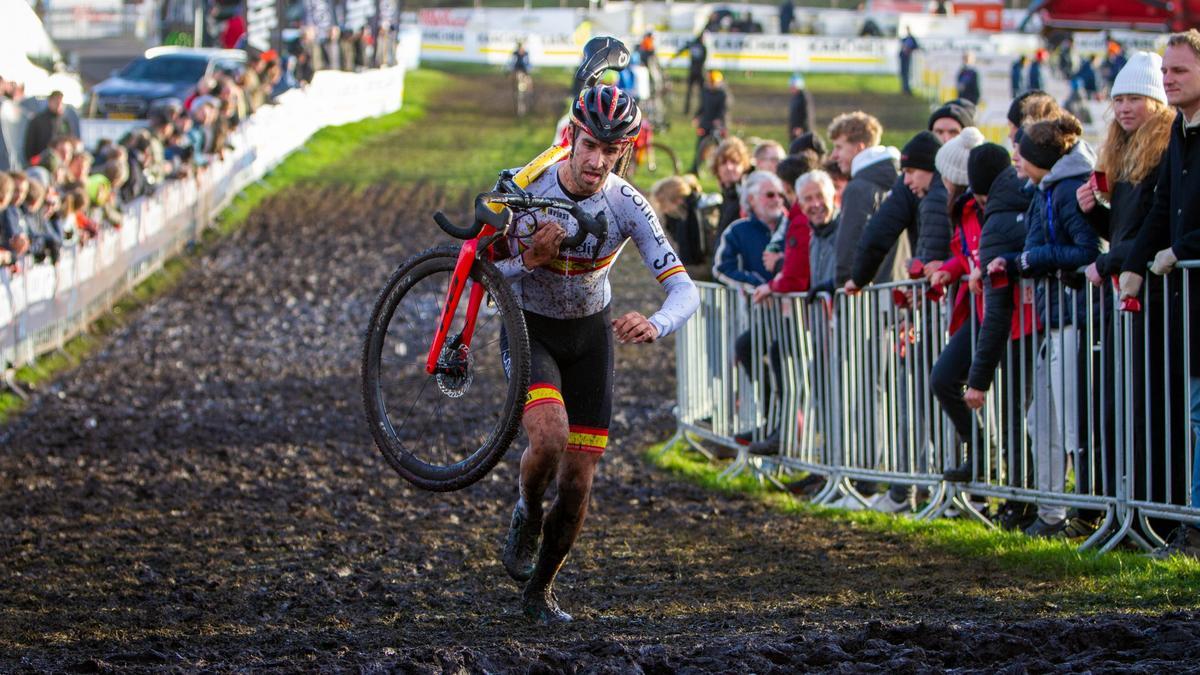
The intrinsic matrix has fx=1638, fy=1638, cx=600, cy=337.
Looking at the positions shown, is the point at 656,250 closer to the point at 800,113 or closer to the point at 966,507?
the point at 966,507

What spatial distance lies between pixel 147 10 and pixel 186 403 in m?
40.9

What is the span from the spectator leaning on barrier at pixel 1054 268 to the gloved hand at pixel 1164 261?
601 millimetres

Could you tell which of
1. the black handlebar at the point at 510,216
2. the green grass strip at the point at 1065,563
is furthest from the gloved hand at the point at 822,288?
the black handlebar at the point at 510,216

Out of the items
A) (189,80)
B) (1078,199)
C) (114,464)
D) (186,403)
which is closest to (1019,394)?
(1078,199)

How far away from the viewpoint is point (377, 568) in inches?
362

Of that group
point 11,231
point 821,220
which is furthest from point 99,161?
point 821,220

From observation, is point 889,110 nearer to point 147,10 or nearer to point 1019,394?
point 147,10

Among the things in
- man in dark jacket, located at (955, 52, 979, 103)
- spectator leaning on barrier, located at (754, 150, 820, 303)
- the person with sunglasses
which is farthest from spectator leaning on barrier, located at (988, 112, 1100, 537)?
man in dark jacket, located at (955, 52, 979, 103)

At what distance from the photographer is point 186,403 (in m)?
15.3

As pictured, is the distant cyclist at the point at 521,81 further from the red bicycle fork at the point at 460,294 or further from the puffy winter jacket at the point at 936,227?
the red bicycle fork at the point at 460,294

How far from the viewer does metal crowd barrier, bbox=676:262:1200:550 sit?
805cm

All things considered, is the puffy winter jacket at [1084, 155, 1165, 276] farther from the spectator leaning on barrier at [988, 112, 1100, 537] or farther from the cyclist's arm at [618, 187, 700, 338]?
the cyclist's arm at [618, 187, 700, 338]

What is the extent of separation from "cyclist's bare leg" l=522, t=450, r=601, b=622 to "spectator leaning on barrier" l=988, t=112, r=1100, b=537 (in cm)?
264

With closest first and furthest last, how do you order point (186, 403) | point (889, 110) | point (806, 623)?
point (806, 623) < point (186, 403) < point (889, 110)
